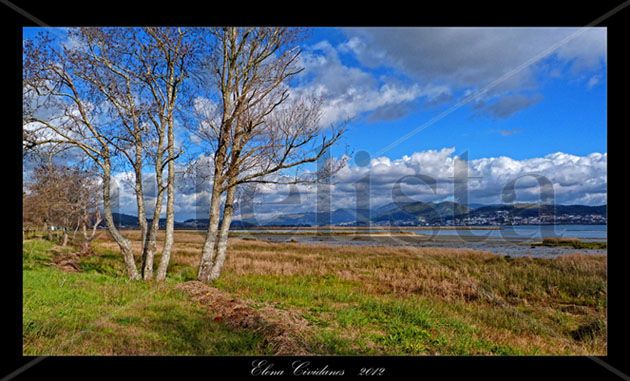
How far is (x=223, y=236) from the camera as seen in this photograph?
44.6 ft

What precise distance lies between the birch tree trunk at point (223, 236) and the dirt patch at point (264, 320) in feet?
10.2

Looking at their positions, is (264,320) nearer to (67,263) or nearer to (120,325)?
(120,325)

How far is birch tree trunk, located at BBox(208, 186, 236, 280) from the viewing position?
13.4 m

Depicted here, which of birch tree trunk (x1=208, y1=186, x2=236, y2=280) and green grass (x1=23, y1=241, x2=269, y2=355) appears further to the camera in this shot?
birch tree trunk (x1=208, y1=186, x2=236, y2=280)

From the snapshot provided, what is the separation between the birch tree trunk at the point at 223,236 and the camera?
1341 cm

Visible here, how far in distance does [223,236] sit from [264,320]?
701 centimetres

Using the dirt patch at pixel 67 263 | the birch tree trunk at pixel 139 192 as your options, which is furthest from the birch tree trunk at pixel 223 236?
the dirt patch at pixel 67 263

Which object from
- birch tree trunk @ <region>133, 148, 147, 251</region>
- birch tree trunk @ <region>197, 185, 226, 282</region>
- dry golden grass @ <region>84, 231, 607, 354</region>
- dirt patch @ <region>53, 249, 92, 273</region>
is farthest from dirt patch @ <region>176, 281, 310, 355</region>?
dirt patch @ <region>53, 249, 92, 273</region>

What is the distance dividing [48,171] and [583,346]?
1686 cm

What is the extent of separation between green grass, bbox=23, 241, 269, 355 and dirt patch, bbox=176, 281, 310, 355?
0.84 ft

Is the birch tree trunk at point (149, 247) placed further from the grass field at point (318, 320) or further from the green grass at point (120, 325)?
the green grass at point (120, 325)

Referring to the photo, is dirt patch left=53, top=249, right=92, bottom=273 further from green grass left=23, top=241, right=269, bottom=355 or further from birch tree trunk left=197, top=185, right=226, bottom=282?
birch tree trunk left=197, top=185, right=226, bottom=282
